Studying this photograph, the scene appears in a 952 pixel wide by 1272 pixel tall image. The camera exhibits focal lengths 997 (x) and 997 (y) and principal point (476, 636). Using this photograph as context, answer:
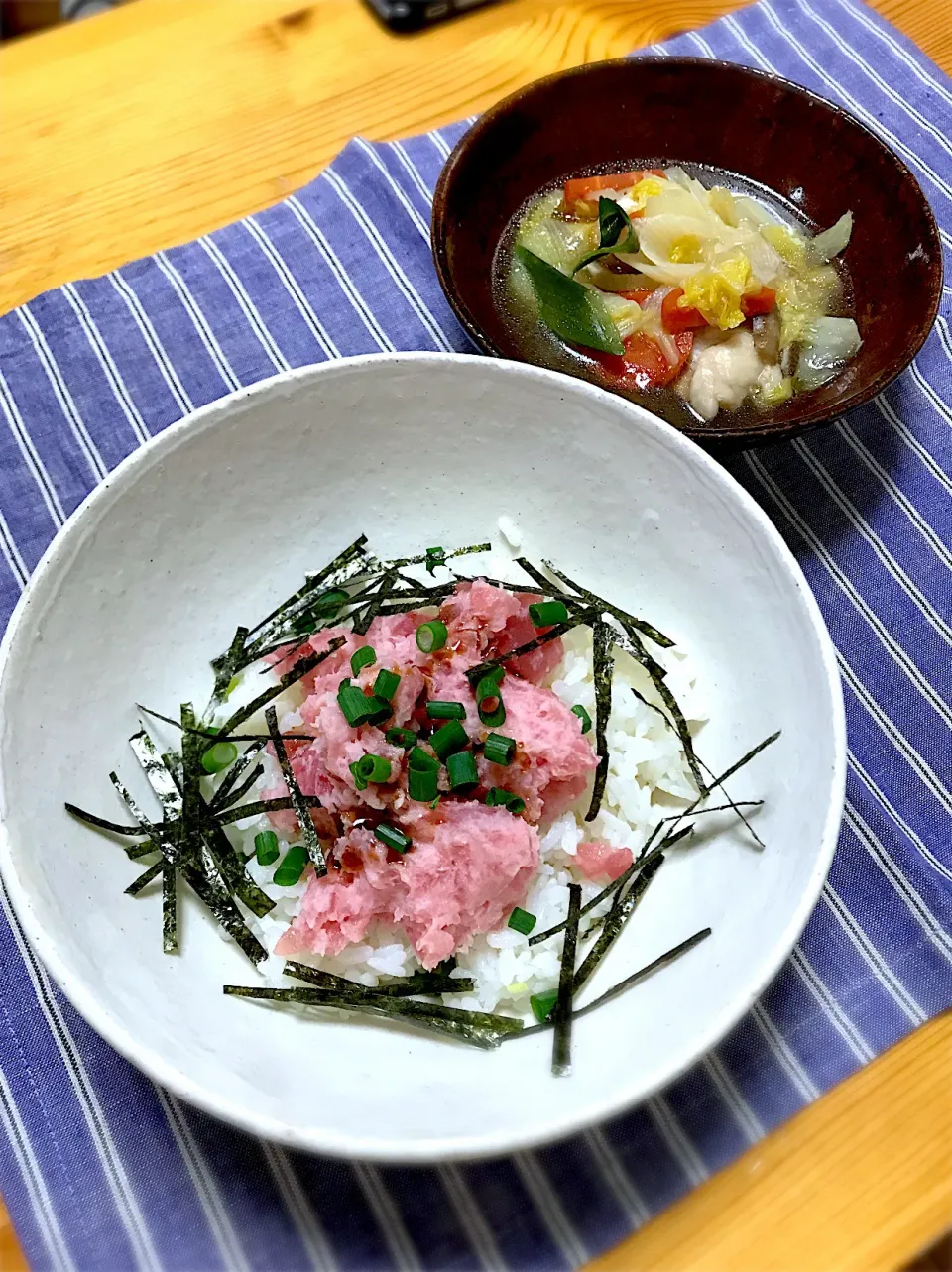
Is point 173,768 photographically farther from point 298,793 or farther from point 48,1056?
point 48,1056

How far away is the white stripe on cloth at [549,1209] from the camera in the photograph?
4.60 feet

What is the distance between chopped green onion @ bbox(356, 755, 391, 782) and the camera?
1.41m

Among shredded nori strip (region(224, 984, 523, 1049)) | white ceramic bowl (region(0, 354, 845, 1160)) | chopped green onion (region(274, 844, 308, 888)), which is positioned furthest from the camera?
chopped green onion (region(274, 844, 308, 888))

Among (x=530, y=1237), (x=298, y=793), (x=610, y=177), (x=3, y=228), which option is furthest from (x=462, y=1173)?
(x=3, y=228)

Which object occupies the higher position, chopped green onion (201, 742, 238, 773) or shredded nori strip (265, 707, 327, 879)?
shredded nori strip (265, 707, 327, 879)

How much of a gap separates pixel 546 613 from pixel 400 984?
0.60 meters

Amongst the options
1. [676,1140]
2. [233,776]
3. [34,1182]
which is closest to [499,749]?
[233,776]

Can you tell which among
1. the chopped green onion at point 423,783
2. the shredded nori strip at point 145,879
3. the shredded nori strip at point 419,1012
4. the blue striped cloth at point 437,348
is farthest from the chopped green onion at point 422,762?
the blue striped cloth at point 437,348

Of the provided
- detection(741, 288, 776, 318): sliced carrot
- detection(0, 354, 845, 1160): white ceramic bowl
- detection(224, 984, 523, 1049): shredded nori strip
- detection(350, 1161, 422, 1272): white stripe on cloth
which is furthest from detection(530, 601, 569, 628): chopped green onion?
detection(741, 288, 776, 318): sliced carrot

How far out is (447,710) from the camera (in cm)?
146

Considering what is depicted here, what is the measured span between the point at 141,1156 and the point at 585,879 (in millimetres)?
779

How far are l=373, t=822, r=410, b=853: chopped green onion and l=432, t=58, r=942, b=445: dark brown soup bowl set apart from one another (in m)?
0.97

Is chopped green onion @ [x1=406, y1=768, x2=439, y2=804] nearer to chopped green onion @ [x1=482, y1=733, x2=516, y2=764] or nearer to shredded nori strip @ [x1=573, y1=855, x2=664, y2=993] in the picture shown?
chopped green onion @ [x1=482, y1=733, x2=516, y2=764]

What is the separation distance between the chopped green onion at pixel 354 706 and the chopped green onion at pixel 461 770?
0.46 ft
